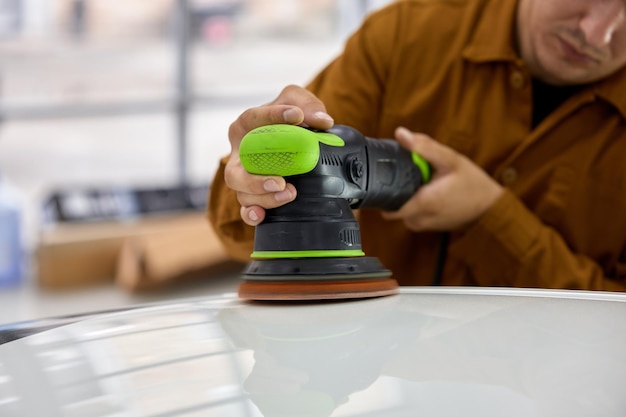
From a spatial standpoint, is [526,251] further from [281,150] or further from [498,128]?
[281,150]

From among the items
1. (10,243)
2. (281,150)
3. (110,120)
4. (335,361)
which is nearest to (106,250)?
(10,243)

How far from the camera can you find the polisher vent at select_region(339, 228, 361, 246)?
2.35ft

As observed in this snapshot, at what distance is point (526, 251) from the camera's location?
1.06 meters

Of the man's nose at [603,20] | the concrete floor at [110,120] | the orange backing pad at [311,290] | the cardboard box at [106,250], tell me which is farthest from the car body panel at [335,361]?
the concrete floor at [110,120]

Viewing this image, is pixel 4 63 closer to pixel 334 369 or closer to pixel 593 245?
pixel 593 245

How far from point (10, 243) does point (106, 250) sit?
0.25 m

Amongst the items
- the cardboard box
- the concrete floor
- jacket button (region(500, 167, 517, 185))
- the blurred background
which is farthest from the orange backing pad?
the concrete floor

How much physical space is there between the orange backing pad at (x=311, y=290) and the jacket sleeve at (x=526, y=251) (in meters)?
0.40

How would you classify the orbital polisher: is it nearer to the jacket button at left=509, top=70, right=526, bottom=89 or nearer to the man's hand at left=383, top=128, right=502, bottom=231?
the man's hand at left=383, top=128, right=502, bottom=231

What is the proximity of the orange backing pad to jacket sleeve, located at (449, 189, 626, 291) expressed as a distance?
0.40m

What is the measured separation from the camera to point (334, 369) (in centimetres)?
48

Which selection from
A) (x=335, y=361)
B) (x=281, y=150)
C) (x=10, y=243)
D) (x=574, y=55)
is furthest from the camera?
(x=10, y=243)

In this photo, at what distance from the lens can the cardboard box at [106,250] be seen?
1.89 metres

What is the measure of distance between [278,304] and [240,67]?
2524mm
